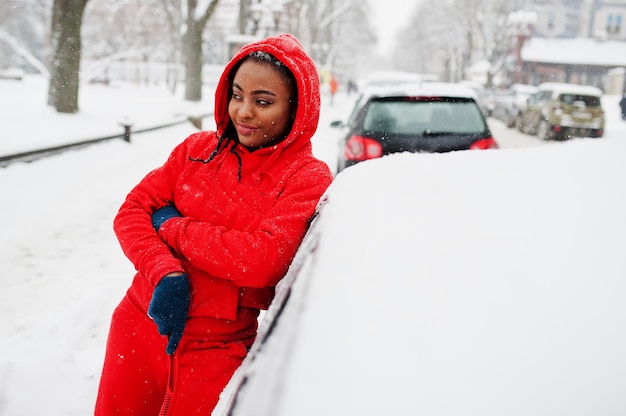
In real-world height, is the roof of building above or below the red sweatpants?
above

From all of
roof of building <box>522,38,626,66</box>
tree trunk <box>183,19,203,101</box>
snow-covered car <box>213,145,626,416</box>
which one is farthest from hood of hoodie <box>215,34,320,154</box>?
roof of building <box>522,38,626,66</box>

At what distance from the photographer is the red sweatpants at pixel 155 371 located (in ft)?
4.64

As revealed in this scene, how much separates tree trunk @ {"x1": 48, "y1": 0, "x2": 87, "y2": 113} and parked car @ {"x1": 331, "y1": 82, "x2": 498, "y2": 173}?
7784 mm

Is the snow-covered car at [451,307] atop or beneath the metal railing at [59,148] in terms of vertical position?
atop

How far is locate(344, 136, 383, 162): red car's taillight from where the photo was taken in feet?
17.8

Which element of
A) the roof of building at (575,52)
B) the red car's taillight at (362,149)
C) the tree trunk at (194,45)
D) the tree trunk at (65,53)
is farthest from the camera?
the roof of building at (575,52)

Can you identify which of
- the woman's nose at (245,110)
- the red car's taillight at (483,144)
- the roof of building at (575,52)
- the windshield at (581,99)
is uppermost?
the roof of building at (575,52)

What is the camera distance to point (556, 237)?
1.05 meters

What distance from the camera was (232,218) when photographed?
59.7 inches

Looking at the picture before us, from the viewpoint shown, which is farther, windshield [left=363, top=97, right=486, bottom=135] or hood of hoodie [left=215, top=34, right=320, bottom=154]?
windshield [left=363, top=97, right=486, bottom=135]

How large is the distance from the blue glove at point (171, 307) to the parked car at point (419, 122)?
3.95 meters

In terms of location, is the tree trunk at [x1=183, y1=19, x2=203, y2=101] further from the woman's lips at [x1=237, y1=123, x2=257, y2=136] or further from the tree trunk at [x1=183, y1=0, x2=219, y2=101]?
the woman's lips at [x1=237, y1=123, x2=257, y2=136]

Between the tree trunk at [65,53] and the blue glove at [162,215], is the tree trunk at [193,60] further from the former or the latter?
the blue glove at [162,215]

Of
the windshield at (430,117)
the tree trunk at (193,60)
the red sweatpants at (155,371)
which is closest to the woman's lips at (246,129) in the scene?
the red sweatpants at (155,371)
